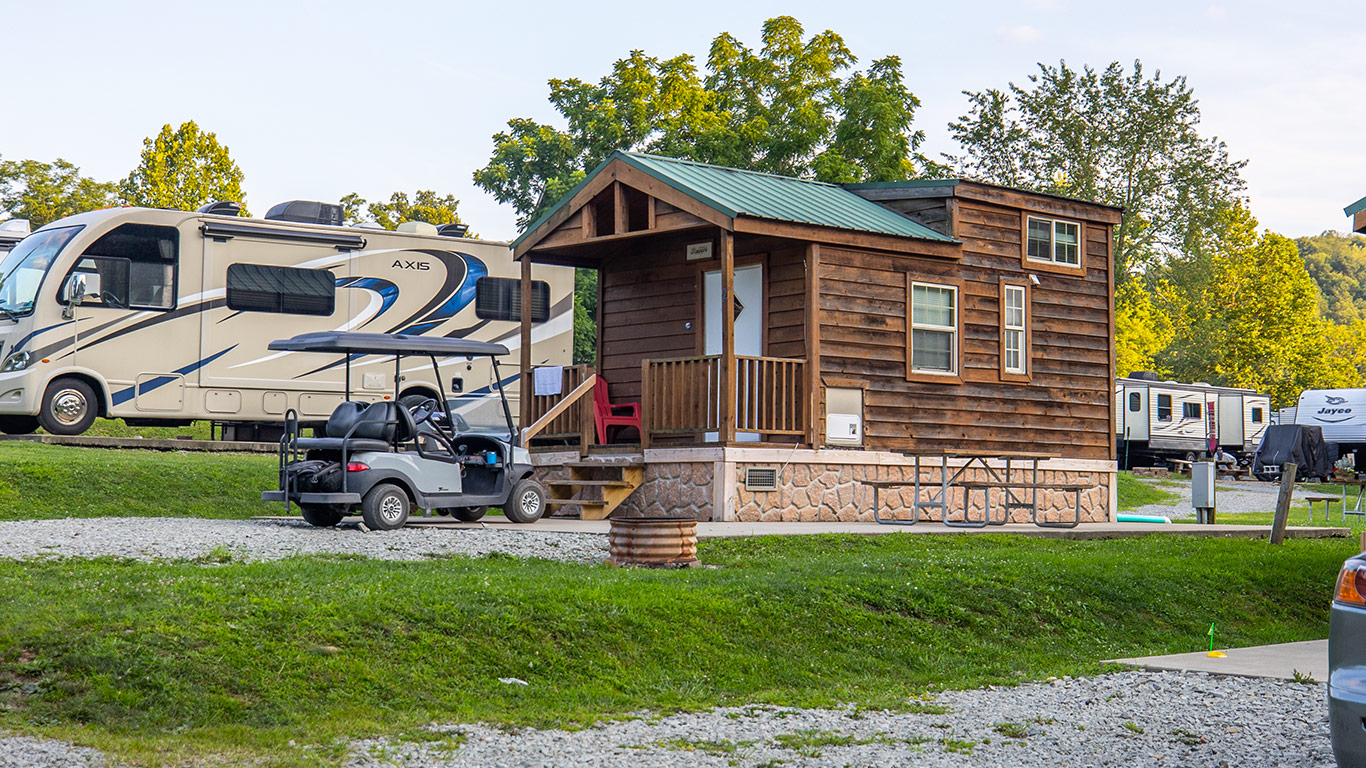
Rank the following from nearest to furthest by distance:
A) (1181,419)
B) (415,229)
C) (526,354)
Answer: (526,354) → (415,229) → (1181,419)

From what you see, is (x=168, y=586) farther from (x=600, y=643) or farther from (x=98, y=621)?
(x=600, y=643)

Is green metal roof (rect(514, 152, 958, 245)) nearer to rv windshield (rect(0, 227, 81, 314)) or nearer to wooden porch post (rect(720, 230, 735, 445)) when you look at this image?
wooden porch post (rect(720, 230, 735, 445))

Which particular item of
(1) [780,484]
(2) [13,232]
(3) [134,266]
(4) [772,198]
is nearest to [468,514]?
(1) [780,484]

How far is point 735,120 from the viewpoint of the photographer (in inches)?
1226

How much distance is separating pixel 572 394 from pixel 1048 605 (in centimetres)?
744

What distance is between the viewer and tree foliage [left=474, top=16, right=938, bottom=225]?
29297 millimetres

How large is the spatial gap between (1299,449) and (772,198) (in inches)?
686

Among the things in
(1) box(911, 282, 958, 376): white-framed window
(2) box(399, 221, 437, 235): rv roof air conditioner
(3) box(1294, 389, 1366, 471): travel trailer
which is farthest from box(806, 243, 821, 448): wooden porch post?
(3) box(1294, 389, 1366, 471): travel trailer

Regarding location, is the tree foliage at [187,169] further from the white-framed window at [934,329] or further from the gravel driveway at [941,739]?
the gravel driveway at [941,739]

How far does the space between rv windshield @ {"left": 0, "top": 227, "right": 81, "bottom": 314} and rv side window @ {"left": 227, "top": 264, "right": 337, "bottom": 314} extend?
6.89 ft

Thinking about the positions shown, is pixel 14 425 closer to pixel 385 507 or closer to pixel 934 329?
pixel 385 507

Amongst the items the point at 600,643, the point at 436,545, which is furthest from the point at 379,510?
the point at 600,643

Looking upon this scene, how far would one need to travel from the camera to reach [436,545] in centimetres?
1140

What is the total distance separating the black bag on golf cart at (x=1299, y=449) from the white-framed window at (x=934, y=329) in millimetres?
15101
